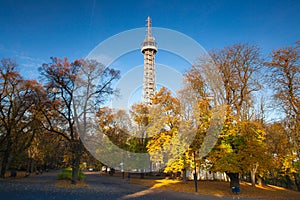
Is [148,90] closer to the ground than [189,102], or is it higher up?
higher up

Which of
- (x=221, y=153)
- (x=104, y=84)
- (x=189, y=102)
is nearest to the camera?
(x=221, y=153)

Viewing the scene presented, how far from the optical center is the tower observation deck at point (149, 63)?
54031mm

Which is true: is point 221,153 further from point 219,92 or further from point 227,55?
point 227,55

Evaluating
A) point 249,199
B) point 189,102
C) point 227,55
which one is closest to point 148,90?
point 189,102

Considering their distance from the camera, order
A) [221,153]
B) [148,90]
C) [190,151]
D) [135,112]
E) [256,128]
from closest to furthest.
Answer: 1. [221,153]
2. [256,128]
3. [190,151]
4. [135,112]
5. [148,90]

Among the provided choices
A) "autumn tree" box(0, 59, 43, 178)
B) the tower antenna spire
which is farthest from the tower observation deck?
"autumn tree" box(0, 59, 43, 178)

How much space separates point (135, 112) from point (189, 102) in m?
12.9

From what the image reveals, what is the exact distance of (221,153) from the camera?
54.2 feet

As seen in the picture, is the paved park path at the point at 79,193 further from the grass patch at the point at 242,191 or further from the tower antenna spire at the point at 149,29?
the tower antenna spire at the point at 149,29

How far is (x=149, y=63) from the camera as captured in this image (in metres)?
59.7

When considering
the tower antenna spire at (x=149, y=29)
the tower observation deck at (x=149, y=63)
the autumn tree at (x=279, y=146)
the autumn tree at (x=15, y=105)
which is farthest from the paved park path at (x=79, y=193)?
the tower antenna spire at (x=149, y=29)

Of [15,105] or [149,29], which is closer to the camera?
[15,105]

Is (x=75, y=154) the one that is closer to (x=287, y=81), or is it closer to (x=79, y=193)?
(x=79, y=193)

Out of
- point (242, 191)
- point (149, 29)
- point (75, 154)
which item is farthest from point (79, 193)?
point (149, 29)
